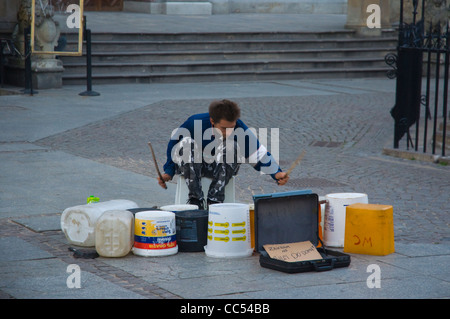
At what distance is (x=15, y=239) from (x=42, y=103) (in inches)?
325

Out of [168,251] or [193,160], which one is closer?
[168,251]

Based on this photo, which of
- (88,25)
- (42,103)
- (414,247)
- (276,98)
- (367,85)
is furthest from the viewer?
(88,25)

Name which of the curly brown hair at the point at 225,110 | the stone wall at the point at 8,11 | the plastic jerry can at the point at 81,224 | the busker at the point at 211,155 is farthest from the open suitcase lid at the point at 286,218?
the stone wall at the point at 8,11

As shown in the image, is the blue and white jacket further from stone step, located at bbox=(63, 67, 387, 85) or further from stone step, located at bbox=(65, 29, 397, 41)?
stone step, located at bbox=(65, 29, 397, 41)

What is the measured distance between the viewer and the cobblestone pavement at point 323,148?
8133mm

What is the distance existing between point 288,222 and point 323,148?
5.14 metres

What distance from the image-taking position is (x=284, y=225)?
6.06m

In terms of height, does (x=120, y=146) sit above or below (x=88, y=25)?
below

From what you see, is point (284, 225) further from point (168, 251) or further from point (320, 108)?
point (320, 108)

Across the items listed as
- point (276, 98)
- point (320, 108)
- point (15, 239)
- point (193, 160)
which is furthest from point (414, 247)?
point (276, 98)

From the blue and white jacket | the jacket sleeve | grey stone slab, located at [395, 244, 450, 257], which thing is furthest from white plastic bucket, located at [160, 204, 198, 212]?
grey stone slab, located at [395, 244, 450, 257]

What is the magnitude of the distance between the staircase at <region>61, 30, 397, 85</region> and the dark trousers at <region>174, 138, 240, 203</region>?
35.1 feet

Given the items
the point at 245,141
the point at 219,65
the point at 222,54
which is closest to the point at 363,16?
the point at 222,54
